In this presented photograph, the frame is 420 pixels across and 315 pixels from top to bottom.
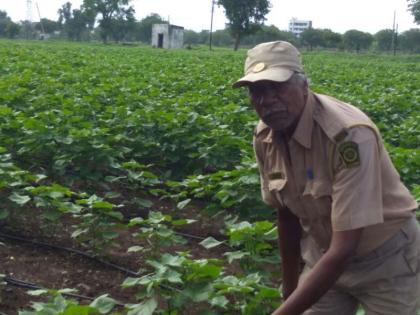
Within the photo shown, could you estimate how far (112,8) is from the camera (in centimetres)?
8094

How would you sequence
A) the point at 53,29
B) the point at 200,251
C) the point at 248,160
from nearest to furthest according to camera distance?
1. the point at 200,251
2. the point at 248,160
3. the point at 53,29

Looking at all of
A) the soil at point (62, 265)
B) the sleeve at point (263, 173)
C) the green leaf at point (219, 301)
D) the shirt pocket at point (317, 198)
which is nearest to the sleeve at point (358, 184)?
the shirt pocket at point (317, 198)

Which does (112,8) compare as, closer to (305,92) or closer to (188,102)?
(188,102)

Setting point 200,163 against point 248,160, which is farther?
point 200,163

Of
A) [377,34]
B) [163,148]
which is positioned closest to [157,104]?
[163,148]

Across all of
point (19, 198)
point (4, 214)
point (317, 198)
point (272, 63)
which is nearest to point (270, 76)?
point (272, 63)

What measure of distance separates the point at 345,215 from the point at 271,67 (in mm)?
553

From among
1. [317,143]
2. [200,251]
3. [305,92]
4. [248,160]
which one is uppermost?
[305,92]

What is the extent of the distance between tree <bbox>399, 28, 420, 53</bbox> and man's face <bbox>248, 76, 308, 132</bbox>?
7870cm

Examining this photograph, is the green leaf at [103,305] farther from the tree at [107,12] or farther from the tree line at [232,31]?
the tree at [107,12]

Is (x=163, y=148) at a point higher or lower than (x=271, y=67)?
lower

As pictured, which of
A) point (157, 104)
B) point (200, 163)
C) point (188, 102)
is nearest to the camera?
point (200, 163)

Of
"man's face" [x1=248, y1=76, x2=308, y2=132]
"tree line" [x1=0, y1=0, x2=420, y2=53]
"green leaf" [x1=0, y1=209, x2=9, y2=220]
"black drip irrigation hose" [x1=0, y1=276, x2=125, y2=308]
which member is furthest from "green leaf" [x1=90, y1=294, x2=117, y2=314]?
"tree line" [x1=0, y1=0, x2=420, y2=53]

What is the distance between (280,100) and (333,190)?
14.0 inches
